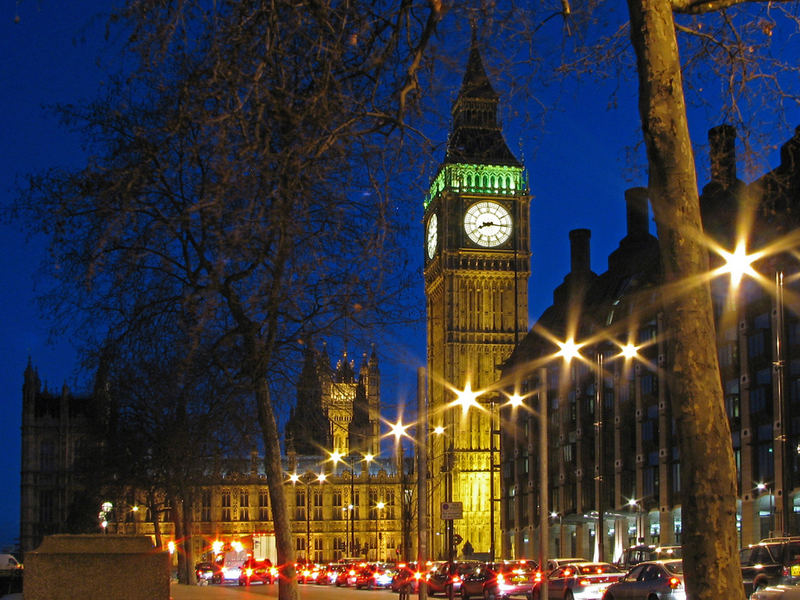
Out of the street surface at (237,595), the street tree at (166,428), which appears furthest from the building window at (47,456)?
the street surface at (237,595)

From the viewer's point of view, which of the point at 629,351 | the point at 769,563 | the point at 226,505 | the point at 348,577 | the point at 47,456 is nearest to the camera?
the point at 769,563

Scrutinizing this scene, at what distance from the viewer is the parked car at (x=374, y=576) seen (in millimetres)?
72688

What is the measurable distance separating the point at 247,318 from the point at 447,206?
12154 cm

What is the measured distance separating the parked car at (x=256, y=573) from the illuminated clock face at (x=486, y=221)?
6099 centimetres

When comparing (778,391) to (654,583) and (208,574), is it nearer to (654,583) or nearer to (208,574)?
(654,583)

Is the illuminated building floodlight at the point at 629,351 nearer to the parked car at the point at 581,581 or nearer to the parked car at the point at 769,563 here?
the parked car at the point at 581,581

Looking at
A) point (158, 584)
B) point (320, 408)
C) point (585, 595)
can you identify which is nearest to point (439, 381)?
point (585, 595)

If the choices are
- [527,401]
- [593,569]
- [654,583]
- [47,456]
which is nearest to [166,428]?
[593,569]

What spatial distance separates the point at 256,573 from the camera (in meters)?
84.9

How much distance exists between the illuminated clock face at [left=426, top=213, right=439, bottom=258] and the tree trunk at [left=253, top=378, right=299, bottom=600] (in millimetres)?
116909

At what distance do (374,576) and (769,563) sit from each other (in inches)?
1675

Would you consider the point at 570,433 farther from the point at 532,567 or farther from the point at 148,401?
the point at 148,401

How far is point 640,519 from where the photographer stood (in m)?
76.7

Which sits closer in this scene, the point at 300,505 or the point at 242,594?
the point at 242,594
